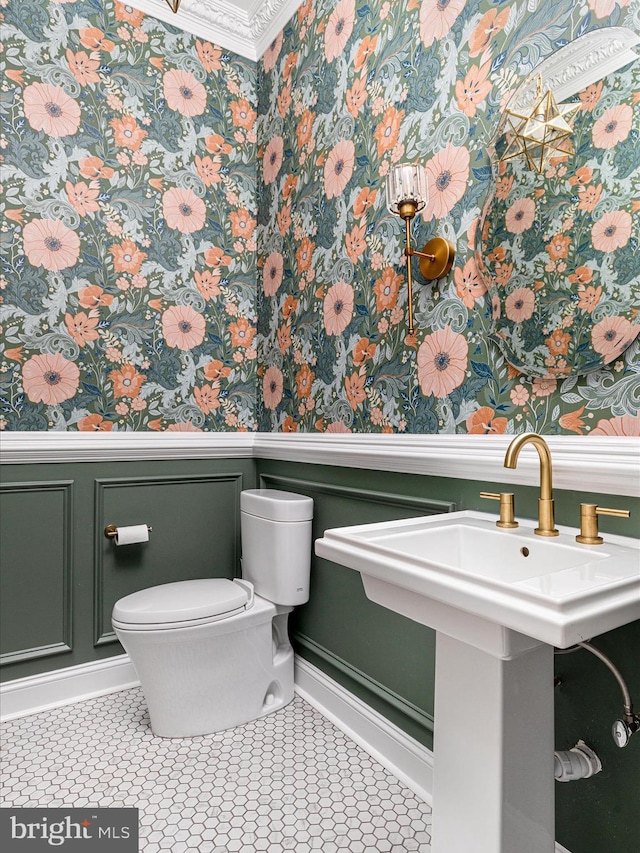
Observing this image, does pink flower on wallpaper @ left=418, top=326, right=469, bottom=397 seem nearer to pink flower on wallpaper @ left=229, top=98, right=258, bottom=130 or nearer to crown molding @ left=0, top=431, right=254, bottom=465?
crown molding @ left=0, top=431, right=254, bottom=465

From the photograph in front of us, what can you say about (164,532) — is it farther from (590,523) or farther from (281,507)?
(590,523)

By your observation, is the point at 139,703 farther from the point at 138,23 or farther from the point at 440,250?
the point at 138,23

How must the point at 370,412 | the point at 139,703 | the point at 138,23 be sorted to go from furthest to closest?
1. the point at 138,23
2. the point at 139,703
3. the point at 370,412

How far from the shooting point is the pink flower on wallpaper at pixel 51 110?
2004 mm

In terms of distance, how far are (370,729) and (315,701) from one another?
0.34m

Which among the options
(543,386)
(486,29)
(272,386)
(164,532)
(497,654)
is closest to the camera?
(497,654)

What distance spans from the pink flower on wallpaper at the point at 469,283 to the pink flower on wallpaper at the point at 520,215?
0.46ft

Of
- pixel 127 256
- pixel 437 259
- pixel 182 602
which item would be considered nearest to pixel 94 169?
pixel 127 256

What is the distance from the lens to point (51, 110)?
80.2 inches

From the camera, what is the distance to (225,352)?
2.44 metres

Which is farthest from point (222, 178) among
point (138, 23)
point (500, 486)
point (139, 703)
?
point (139, 703)

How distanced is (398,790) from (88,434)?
1625 millimetres

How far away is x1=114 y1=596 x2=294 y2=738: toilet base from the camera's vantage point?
174 centimetres

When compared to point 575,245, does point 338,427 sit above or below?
below
